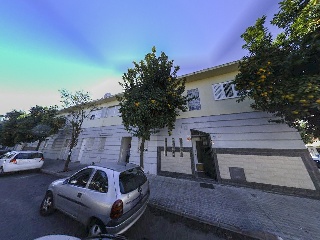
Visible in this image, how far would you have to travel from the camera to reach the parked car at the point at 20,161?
890 cm

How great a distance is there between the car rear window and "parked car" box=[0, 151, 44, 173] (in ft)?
34.3

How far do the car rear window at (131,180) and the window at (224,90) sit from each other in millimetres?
6579

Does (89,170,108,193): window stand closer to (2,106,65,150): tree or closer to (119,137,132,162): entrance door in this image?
(119,137,132,162): entrance door

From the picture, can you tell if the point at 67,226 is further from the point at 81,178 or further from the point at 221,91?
the point at 221,91

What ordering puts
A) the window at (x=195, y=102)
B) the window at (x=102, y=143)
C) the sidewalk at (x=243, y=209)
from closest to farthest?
the sidewalk at (x=243, y=209), the window at (x=195, y=102), the window at (x=102, y=143)

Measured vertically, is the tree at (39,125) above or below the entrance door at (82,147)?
above

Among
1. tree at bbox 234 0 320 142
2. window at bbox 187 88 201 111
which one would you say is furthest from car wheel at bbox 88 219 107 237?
window at bbox 187 88 201 111

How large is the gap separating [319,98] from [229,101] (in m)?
3.84

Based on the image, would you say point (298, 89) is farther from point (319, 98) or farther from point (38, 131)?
point (38, 131)

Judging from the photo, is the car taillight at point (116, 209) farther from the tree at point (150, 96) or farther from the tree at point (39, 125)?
the tree at point (39, 125)

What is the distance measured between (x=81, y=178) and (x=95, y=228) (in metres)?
1.32

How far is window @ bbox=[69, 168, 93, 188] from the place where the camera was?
3.68 meters

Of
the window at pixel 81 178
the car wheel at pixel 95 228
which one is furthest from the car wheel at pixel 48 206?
the car wheel at pixel 95 228

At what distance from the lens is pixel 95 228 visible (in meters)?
3.17
